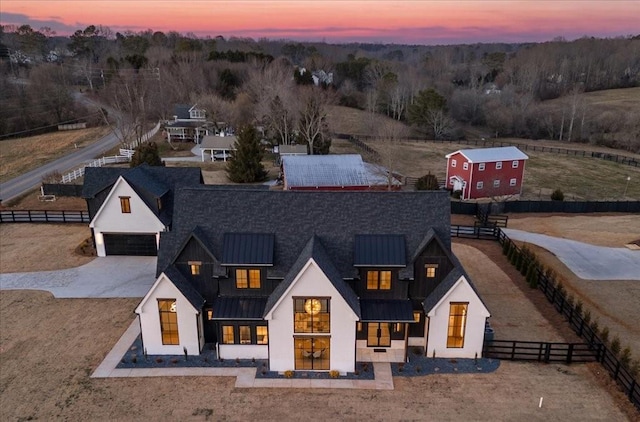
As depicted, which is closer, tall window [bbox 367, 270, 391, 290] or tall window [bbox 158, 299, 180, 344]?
tall window [bbox 158, 299, 180, 344]

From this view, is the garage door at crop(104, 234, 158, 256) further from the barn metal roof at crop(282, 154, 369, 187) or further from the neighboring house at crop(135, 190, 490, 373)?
the barn metal roof at crop(282, 154, 369, 187)

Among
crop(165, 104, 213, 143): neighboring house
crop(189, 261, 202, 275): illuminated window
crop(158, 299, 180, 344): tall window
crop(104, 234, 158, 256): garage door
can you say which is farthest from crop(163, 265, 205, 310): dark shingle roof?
crop(165, 104, 213, 143): neighboring house

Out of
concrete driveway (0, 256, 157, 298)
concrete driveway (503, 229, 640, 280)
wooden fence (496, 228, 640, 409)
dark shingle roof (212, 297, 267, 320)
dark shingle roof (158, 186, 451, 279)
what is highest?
dark shingle roof (158, 186, 451, 279)

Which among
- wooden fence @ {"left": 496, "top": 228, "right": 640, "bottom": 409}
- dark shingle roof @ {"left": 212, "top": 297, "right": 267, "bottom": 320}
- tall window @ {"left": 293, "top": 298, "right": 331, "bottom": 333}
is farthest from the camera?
dark shingle roof @ {"left": 212, "top": 297, "right": 267, "bottom": 320}

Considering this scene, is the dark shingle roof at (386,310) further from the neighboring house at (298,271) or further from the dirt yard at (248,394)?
the dirt yard at (248,394)

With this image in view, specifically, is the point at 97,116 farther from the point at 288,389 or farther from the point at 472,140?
the point at 288,389

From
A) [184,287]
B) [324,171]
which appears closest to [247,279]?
[184,287]

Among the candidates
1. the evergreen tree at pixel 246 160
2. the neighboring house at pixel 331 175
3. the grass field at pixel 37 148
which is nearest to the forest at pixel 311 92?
the grass field at pixel 37 148
